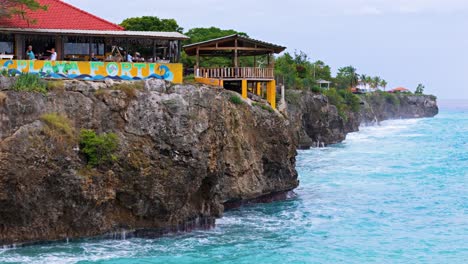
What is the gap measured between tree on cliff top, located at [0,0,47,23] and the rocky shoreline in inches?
230

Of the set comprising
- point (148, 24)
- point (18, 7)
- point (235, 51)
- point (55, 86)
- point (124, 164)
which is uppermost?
point (148, 24)

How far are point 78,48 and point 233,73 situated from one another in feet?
31.6

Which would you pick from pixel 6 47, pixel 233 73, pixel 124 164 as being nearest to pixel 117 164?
pixel 124 164

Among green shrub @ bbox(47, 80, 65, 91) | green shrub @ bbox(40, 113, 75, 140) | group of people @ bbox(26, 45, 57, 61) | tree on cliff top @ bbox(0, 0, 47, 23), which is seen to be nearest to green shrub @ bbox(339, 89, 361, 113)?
tree on cliff top @ bbox(0, 0, 47, 23)

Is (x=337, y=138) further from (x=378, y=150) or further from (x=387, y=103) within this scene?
(x=387, y=103)

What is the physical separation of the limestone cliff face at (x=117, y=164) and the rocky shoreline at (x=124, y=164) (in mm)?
→ 35

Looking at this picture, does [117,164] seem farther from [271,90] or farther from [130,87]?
[271,90]

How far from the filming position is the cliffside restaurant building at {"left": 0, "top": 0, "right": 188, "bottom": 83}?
99.3 feet

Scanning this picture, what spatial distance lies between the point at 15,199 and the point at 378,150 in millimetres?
47805

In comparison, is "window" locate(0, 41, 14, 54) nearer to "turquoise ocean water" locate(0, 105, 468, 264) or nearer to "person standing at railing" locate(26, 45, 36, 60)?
"person standing at railing" locate(26, 45, 36, 60)

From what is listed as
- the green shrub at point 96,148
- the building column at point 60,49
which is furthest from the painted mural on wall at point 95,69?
the green shrub at point 96,148

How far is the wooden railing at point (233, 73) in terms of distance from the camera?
1528 inches

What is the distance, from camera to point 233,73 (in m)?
39.1

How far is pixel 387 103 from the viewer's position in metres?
134
